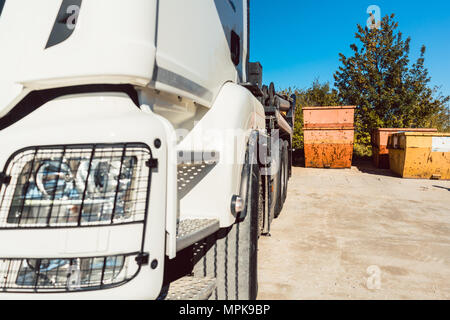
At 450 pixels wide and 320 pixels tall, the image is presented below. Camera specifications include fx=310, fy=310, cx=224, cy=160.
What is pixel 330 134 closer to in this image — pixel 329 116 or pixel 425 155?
pixel 329 116

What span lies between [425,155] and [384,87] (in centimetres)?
685

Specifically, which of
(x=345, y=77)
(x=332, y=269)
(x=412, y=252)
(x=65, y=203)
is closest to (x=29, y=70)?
(x=65, y=203)

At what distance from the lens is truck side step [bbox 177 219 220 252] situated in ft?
5.14

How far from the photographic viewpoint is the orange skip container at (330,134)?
10.8 metres

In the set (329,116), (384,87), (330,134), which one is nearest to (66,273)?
(330,134)

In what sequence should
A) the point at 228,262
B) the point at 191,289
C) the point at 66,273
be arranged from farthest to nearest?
the point at 228,262 < the point at 191,289 < the point at 66,273

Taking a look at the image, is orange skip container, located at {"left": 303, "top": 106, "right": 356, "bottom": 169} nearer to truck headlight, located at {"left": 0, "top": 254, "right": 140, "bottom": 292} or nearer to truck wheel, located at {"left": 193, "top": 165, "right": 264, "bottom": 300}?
truck wheel, located at {"left": 193, "top": 165, "right": 264, "bottom": 300}

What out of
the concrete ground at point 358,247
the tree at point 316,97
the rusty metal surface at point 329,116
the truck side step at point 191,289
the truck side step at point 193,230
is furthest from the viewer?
the tree at point 316,97

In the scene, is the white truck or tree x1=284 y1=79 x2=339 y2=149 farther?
tree x1=284 y1=79 x2=339 y2=149

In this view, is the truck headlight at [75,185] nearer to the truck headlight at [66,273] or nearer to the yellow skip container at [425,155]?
the truck headlight at [66,273]

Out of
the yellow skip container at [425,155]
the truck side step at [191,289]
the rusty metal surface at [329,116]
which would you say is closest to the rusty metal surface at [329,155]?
the rusty metal surface at [329,116]

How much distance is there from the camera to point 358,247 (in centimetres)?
390

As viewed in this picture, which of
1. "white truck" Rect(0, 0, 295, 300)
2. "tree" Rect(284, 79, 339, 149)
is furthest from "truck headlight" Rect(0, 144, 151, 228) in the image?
"tree" Rect(284, 79, 339, 149)

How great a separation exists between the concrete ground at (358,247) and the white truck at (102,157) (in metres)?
1.33
